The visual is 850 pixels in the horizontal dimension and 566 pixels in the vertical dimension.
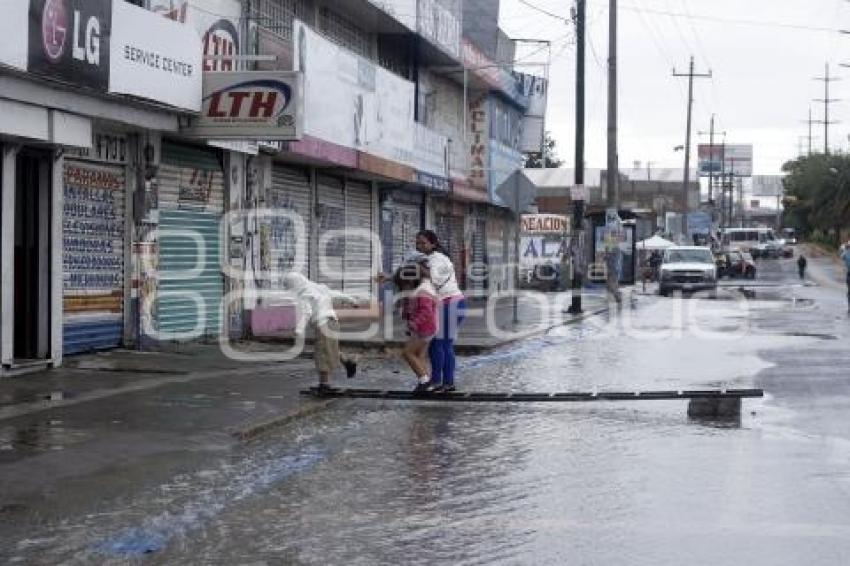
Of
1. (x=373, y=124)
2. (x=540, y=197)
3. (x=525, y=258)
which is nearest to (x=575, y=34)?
(x=373, y=124)

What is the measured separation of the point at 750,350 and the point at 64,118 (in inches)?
439

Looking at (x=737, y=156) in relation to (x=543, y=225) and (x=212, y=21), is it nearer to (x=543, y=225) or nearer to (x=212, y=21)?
(x=543, y=225)

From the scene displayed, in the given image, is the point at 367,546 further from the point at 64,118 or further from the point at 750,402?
the point at 64,118

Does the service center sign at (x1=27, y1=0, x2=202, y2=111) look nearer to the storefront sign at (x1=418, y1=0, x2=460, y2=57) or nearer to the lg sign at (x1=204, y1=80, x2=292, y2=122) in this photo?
the lg sign at (x1=204, y1=80, x2=292, y2=122)

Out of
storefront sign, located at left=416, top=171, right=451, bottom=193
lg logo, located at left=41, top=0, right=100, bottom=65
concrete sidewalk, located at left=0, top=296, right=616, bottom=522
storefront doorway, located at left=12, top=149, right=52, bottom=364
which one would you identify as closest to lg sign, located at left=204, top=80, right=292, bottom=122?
storefront doorway, located at left=12, top=149, right=52, bottom=364

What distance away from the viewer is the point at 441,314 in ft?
41.4

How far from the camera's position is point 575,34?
100ft

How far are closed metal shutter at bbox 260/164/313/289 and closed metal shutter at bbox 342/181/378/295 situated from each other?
2507 millimetres

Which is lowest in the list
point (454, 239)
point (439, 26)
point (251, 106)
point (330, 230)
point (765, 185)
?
point (330, 230)

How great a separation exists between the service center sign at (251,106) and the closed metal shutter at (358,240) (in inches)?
366

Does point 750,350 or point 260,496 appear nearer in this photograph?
point 260,496

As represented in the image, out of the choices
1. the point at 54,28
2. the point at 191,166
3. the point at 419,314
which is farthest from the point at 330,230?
the point at 54,28

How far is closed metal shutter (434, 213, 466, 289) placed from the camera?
33719 mm

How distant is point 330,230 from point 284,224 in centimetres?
275
